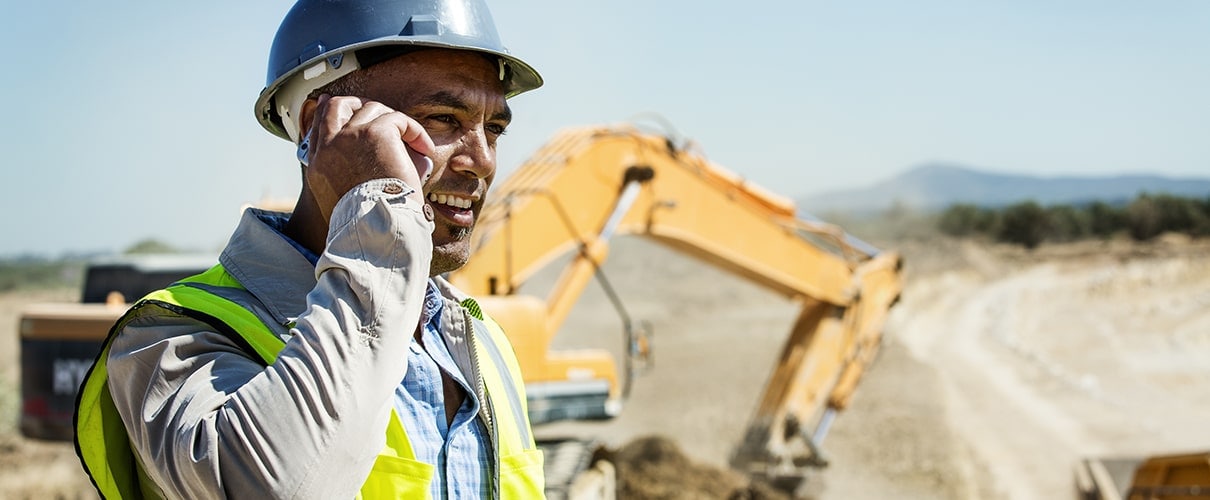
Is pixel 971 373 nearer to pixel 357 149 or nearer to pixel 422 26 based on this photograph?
pixel 422 26

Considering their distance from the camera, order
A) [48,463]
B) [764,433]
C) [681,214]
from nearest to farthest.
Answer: [681,214] → [764,433] → [48,463]

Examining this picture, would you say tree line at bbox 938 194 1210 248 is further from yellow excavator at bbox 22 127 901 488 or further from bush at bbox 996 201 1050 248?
yellow excavator at bbox 22 127 901 488

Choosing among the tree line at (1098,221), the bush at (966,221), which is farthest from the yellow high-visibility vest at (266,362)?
the bush at (966,221)

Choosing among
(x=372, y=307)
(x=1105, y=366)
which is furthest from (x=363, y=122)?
(x=1105, y=366)

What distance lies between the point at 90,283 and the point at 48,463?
160 inches

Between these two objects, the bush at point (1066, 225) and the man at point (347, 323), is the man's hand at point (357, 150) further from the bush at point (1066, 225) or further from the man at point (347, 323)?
the bush at point (1066, 225)

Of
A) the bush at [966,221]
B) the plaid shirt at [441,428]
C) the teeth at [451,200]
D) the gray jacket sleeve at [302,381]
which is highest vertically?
the teeth at [451,200]

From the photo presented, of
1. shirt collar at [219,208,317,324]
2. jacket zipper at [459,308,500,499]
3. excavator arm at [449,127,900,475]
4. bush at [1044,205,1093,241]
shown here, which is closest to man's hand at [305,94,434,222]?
shirt collar at [219,208,317,324]

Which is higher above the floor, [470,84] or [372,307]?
[470,84]

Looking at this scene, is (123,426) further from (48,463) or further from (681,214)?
(48,463)

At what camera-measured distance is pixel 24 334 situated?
768cm

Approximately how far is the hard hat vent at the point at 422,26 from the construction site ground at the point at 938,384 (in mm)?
6507

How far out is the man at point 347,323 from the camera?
3.94ft

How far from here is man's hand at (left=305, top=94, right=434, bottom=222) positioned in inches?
54.1
